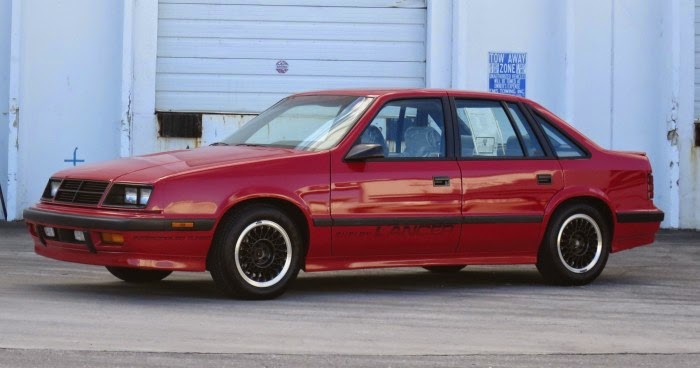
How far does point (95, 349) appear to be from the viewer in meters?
7.48

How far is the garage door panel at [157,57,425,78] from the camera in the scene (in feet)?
56.5

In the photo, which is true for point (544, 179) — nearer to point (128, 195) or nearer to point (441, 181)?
point (441, 181)

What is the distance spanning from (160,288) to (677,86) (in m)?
8.95

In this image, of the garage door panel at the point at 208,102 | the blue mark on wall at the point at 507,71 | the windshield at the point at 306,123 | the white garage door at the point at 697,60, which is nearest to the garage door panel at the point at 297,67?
the garage door panel at the point at 208,102

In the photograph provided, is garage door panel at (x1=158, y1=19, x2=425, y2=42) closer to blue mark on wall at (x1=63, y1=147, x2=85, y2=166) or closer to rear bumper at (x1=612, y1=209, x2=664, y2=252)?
blue mark on wall at (x1=63, y1=147, x2=85, y2=166)

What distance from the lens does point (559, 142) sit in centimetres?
1112

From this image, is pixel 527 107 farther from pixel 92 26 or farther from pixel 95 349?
pixel 92 26

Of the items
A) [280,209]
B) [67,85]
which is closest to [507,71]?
[67,85]

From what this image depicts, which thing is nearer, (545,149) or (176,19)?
(545,149)

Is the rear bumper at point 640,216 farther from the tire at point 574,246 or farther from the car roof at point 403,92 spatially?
Answer: the car roof at point 403,92

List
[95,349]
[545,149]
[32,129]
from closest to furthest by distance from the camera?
[95,349] → [545,149] → [32,129]

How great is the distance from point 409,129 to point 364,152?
0.69m

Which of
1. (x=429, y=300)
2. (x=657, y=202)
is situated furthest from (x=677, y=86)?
(x=429, y=300)

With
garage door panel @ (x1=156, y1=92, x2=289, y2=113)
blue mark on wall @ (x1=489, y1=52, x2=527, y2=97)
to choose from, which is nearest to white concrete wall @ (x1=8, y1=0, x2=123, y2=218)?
garage door panel @ (x1=156, y1=92, x2=289, y2=113)
